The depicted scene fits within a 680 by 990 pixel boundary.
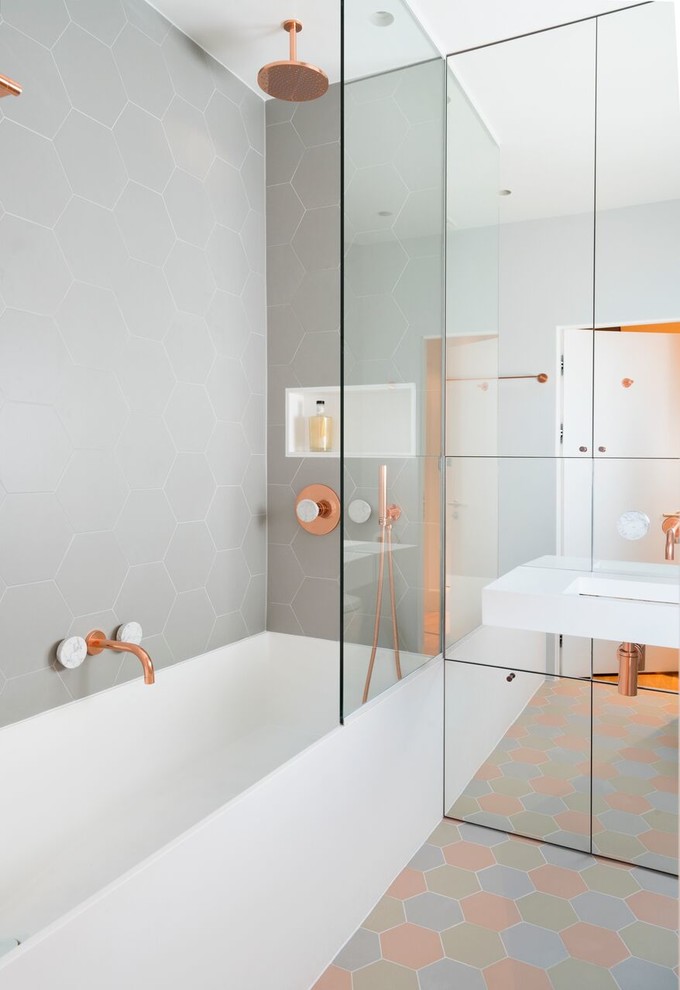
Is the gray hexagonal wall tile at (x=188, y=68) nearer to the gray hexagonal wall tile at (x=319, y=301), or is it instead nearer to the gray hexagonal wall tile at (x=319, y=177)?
the gray hexagonal wall tile at (x=319, y=177)

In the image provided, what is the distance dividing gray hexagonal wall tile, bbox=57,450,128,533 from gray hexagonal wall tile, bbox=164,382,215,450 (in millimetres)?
313

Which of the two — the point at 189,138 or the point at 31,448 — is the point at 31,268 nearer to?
the point at 31,448

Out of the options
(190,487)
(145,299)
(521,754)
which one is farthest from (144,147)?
(521,754)

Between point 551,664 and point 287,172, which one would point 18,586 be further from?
point 287,172

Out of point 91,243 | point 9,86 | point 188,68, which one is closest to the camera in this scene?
point 9,86

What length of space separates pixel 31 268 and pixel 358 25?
1110 mm

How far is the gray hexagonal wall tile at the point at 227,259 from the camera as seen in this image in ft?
8.62

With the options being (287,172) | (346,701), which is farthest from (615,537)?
(287,172)

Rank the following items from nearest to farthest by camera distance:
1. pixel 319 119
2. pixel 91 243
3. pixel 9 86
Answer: pixel 9 86, pixel 91 243, pixel 319 119

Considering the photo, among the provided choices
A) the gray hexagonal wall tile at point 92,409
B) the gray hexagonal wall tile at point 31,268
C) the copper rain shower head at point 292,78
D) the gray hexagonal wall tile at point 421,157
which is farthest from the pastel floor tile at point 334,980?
the copper rain shower head at point 292,78

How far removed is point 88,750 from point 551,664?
1.50 m

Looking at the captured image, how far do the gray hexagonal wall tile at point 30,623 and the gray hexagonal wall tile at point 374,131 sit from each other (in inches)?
59.2

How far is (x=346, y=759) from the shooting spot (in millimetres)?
1906

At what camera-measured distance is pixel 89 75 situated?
2072mm
